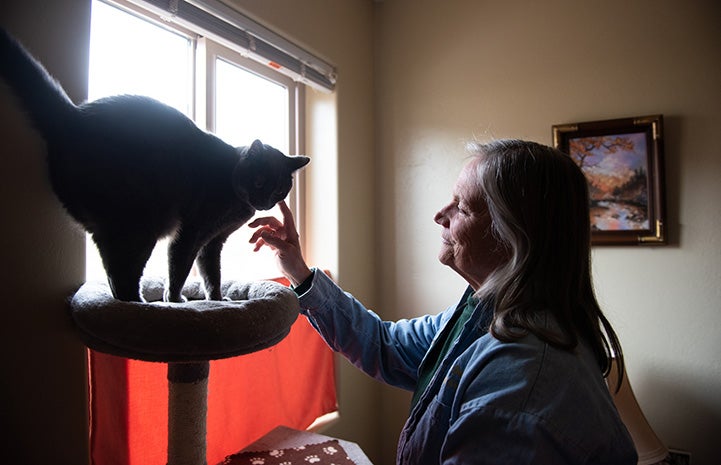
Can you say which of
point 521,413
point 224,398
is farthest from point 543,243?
point 224,398

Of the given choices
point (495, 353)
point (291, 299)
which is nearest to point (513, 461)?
point (495, 353)

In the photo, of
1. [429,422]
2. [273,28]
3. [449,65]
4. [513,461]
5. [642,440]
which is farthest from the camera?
[449,65]

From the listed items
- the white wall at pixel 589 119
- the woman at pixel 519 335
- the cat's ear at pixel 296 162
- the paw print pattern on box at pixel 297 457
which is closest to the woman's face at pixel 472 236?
the woman at pixel 519 335

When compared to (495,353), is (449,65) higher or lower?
higher

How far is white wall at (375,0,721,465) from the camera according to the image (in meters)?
1.59

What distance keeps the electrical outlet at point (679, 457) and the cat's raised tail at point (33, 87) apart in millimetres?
2077

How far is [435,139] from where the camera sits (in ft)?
6.71

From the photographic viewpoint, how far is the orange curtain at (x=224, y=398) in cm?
94

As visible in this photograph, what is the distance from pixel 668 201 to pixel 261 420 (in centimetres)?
169

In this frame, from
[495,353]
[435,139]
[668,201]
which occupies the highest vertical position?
[435,139]

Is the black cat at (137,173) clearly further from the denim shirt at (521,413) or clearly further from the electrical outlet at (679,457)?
the electrical outlet at (679,457)

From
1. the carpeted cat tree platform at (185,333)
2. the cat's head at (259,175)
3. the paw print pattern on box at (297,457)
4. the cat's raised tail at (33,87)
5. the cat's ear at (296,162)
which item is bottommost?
the paw print pattern on box at (297,457)

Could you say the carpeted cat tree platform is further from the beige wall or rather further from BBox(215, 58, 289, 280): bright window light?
the beige wall

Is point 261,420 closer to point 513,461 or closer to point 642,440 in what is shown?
point 513,461
